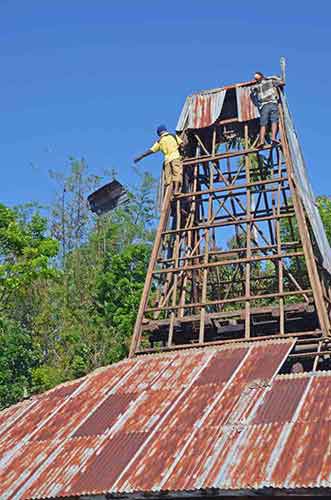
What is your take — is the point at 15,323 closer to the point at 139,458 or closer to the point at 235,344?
the point at 235,344

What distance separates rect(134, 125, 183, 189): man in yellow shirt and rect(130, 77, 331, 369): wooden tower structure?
32cm

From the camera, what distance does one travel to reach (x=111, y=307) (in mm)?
32969

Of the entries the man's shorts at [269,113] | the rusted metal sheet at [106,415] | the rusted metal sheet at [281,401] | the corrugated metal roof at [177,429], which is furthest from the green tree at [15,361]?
the rusted metal sheet at [281,401]

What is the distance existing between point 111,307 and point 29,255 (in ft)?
16.0

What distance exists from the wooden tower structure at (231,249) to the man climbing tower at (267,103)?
0.19 metres

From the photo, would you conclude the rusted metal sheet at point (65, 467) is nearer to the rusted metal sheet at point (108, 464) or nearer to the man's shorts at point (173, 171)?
the rusted metal sheet at point (108, 464)

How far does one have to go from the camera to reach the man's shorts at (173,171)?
63.3 feet

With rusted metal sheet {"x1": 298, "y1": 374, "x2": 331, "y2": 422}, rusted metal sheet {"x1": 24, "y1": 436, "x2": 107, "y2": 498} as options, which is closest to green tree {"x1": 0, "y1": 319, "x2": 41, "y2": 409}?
rusted metal sheet {"x1": 24, "y1": 436, "x2": 107, "y2": 498}

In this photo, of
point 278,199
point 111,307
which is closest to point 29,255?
point 111,307

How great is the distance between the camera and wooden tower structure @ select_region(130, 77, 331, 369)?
1683 centimetres

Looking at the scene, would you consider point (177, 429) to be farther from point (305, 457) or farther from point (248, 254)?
point (248, 254)

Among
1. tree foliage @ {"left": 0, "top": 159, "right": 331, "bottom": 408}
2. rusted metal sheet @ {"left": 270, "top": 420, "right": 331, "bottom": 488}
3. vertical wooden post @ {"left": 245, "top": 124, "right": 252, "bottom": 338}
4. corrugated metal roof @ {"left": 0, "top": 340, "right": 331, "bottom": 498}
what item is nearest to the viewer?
rusted metal sheet @ {"left": 270, "top": 420, "right": 331, "bottom": 488}

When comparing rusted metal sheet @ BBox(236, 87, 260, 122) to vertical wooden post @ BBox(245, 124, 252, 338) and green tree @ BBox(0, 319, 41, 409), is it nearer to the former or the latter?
vertical wooden post @ BBox(245, 124, 252, 338)

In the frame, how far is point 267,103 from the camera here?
18969 mm
